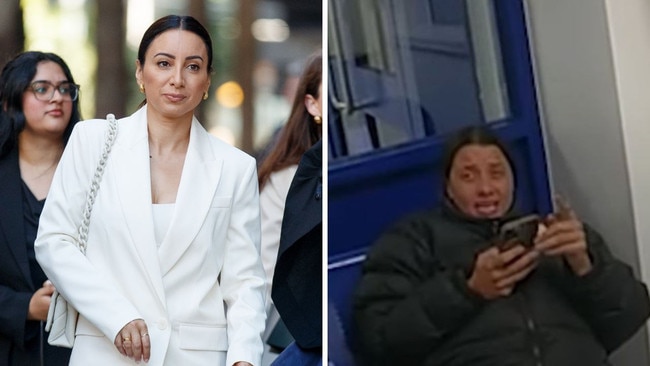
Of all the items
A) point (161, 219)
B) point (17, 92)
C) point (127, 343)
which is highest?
point (17, 92)

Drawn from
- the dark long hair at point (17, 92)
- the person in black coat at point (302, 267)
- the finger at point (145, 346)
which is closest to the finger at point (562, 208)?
the person in black coat at point (302, 267)

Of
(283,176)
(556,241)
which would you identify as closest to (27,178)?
(283,176)

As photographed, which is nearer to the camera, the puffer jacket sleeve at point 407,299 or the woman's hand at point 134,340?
the puffer jacket sleeve at point 407,299

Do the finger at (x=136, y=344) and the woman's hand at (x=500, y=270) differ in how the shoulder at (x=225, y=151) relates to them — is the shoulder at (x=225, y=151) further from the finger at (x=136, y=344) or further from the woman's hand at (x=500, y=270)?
the woman's hand at (x=500, y=270)

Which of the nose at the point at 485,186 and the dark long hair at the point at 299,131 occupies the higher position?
the dark long hair at the point at 299,131

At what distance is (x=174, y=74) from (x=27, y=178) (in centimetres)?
61

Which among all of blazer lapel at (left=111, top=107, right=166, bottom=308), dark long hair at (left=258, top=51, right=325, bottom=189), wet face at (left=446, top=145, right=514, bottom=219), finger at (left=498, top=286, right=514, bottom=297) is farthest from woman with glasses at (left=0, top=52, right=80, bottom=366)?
finger at (left=498, top=286, right=514, bottom=297)

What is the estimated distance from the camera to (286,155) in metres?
4.28

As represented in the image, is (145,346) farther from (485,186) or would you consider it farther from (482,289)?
(485,186)

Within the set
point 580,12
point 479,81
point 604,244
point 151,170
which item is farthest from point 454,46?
point 151,170

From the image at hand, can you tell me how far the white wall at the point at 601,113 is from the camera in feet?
12.8

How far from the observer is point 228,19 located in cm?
426

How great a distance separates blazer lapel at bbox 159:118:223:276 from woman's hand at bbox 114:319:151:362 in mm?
203

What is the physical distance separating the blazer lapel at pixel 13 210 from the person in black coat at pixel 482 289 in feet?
3.78
